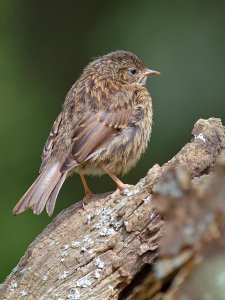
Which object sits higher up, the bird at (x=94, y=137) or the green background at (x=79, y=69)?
the green background at (x=79, y=69)

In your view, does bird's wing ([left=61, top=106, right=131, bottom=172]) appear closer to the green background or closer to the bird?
the bird

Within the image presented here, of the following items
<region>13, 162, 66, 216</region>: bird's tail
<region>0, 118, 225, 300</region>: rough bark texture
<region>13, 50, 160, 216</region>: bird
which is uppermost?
<region>13, 50, 160, 216</region>: bird

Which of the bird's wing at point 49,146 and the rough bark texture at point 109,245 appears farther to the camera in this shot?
the bird's wing at point 49,146

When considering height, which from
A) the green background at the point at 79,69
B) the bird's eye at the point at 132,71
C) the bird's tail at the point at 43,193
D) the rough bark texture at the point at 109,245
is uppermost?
the green background at the point at 79,69

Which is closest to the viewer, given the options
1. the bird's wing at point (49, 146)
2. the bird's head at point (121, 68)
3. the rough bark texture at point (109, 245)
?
the rough bark texture at point (109, 245)

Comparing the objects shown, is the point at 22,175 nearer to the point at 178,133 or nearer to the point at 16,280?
the point at 178,133

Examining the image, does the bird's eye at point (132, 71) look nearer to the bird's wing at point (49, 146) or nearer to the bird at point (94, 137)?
the bird at point (94, 137)

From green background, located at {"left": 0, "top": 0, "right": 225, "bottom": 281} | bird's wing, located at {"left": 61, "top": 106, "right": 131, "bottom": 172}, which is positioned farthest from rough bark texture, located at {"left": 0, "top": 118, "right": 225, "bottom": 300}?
green background, located at {"left": 0, "top": 0, "right": 225, "bottom": 281}

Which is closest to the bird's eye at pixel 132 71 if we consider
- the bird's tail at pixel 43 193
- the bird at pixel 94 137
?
the bird at pixel 94 137

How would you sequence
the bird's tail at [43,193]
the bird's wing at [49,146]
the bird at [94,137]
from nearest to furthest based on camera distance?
the bird's tail at [43,193], the bird at [94,137], the bird's wing at [49,146]
